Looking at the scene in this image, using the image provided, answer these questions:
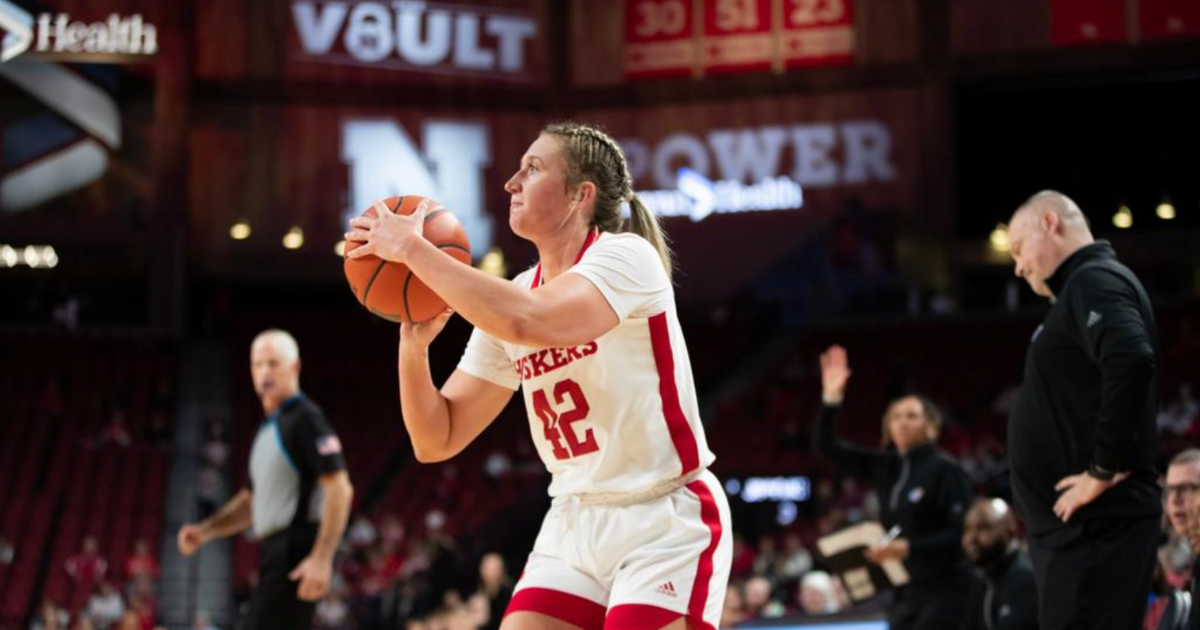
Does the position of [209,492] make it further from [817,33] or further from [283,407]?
[283,407]

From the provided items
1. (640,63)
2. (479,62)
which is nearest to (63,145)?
(479,62)

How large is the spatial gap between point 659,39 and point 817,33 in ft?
8.86

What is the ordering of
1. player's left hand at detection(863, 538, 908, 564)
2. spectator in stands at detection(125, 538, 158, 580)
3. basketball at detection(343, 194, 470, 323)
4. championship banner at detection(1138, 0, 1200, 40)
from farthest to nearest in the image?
championship banner at detection(1138, 0, 1200, 40) → spectator in stands at detection(125, 538, 158, 580) → player's left hand at detection(863, 538, 908, 564) → basketball at detection(343, 194, 470, 323)

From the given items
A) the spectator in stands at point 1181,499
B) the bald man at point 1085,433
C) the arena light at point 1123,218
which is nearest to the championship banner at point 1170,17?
the arena light at point 1123,218

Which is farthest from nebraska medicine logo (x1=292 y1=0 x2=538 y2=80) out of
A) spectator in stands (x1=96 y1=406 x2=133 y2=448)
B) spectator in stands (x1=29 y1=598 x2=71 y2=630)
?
spectator in stands (x1=29 y1=598 x2=71 y2=630)

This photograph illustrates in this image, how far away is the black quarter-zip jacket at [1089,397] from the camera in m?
4.52

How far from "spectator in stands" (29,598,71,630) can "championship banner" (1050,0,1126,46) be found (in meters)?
17.0

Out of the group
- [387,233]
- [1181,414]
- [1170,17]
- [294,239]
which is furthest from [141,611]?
[1170,17]

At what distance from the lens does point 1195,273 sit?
24.4 metres

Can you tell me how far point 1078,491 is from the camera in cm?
459

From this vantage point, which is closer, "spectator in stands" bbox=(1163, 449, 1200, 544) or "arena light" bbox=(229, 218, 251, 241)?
"spectator in stands" bbox=(1163, 449, 1200, 544)

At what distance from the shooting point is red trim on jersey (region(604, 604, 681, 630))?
11.4 feet

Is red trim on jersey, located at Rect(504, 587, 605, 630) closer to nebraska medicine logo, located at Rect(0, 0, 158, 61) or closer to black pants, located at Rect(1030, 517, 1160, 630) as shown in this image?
black pants, located at Rect(1030, 517, 1160, 630)

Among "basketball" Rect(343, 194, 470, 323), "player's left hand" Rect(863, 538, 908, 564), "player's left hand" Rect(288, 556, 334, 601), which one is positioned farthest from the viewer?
"player's left hand" Rect(863, 538, 908, 564)
